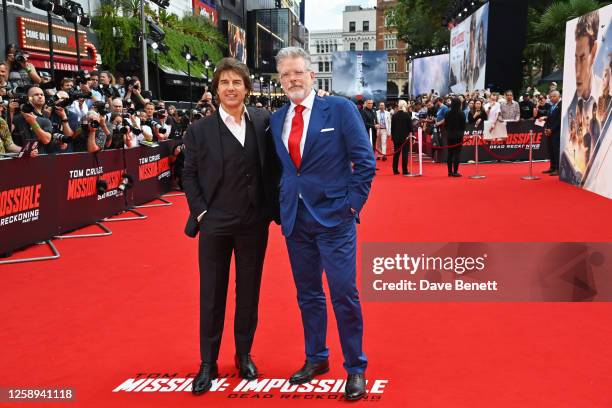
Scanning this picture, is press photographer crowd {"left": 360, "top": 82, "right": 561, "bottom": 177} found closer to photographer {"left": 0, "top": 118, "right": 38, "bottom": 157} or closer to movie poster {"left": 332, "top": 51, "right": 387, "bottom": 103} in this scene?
movie poster {"left": 332, "top": 51, "right": 387, "bottom": 103}

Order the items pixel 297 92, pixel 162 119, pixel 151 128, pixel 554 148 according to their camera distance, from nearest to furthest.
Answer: pixel 297 92 → pixel 151 128 → pixel 162 119 → pixel 554 148

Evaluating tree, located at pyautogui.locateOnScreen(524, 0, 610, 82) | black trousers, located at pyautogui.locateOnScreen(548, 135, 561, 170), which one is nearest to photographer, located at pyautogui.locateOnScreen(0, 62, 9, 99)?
black trousers, located at pyautogui.locateOnScreen(548, 135, 561, 170)

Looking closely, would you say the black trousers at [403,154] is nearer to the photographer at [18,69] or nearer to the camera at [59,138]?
the photographer at [18,69]

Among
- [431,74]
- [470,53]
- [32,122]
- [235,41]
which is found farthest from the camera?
[235,41]

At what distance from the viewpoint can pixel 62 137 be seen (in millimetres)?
8594

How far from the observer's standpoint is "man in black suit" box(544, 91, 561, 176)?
1455 centimetres

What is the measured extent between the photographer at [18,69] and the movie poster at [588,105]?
33.6 feet

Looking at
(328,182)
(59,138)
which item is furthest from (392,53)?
(328,182)

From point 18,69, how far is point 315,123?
30.1ft

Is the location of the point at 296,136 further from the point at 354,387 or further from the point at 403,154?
the point at 403,154

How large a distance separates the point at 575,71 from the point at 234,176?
37.1ft

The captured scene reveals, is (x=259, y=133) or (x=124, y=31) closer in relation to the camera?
(x=259, y=133)

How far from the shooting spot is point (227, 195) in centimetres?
364

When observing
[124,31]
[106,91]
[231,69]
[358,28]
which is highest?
[358,28]
